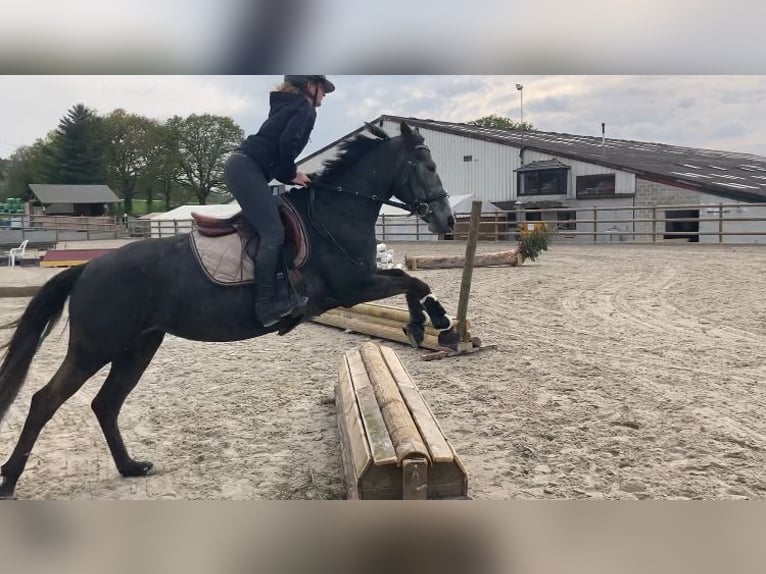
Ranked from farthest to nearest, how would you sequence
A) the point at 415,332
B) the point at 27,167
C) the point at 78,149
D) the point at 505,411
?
the point at 505,411 → the point at 27,167 → the point at 78,149 → the point at 415,332

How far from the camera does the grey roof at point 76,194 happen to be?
394 cm

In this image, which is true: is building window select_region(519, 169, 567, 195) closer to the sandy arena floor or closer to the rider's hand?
the sandy arena floor

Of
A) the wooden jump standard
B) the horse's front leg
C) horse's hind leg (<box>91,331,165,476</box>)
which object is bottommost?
the wooden jump standard

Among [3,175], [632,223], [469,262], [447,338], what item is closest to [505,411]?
[469,262]

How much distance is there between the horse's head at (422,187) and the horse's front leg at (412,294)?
326 millimetres

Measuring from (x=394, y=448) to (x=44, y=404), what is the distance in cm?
192

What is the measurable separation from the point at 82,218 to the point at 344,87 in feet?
6.72

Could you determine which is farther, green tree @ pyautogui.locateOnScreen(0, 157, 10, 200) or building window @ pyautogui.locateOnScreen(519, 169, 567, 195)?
building window @ pyautogui.locateOnScreen(519, 169, 567, 195)

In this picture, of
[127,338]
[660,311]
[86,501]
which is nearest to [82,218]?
[127,338]

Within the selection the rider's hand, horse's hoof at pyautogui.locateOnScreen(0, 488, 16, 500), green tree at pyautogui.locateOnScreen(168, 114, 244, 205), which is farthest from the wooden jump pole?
horse's hoof at pyautogui.locateOnScreen(0, 488, 16, 500)

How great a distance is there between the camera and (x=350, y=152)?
3.44m

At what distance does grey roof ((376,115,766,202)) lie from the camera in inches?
193

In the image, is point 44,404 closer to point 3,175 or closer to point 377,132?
point 3,175

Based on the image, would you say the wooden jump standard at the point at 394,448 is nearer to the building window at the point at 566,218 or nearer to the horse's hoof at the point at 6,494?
the horse's hoof at the point at 6,494
